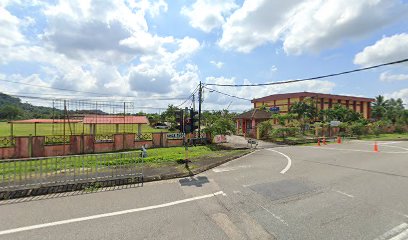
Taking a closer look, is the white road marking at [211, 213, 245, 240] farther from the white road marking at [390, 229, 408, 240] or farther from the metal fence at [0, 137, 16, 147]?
the metal fence at [0, 137, 16, 147]

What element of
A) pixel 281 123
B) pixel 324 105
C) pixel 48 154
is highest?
pixel 324 105

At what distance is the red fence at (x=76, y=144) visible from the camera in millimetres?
14266

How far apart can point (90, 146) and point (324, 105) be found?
46929 millimetres

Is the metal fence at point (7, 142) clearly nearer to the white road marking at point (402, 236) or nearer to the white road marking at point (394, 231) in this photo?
the white road marking at point (394, 231)

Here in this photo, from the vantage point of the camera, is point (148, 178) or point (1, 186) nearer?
point (1, 186)

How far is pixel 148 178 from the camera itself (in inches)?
324

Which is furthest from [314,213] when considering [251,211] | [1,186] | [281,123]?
[281,123]

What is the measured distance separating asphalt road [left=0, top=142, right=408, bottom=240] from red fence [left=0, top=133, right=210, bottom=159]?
10348mm

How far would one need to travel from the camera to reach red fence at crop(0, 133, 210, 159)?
14266 mm

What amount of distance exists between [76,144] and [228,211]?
14.2 m

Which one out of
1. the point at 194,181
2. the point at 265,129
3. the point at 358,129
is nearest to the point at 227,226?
the point at 194,181

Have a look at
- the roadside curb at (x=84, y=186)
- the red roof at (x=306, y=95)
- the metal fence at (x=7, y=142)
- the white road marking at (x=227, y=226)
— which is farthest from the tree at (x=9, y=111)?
the white road marking at (x=227, y=226)

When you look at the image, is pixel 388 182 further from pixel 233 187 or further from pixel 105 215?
pixel 105 215

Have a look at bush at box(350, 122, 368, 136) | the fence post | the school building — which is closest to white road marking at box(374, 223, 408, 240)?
the fence post
